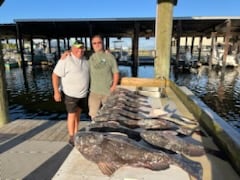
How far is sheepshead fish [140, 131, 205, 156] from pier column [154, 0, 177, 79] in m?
3.67

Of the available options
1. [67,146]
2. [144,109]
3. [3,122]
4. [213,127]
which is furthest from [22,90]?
[213,127]

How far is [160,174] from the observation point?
1.67 meters

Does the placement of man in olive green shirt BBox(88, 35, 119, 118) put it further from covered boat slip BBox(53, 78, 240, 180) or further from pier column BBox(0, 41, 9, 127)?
pier column BBox(0, 41, 9, 127)

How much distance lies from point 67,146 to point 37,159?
0.57 m

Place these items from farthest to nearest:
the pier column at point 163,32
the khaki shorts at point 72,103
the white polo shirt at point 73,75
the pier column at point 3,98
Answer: the pier column at point 163,32, the pier column at point 3,98, the khaki shorts at point 72,103, the white polo shirt at point 73,75

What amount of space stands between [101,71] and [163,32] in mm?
2262

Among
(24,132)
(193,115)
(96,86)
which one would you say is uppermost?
(96,86)

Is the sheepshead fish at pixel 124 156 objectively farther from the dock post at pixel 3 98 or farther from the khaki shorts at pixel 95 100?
the dock post at pixel 3 98

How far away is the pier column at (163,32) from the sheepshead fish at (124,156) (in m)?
3.98

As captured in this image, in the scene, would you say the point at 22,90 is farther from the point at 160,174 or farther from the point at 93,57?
the point at 160,174

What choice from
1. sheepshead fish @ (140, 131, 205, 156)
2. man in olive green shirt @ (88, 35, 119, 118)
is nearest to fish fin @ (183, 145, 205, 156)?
sheepshead fish @ (140, 131, 205, 156)

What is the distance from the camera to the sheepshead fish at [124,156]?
172cm

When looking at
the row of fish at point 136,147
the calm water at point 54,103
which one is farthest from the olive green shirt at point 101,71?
the calm water at point 54,103

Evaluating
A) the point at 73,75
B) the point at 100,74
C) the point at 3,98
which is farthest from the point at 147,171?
the point at 3,98
